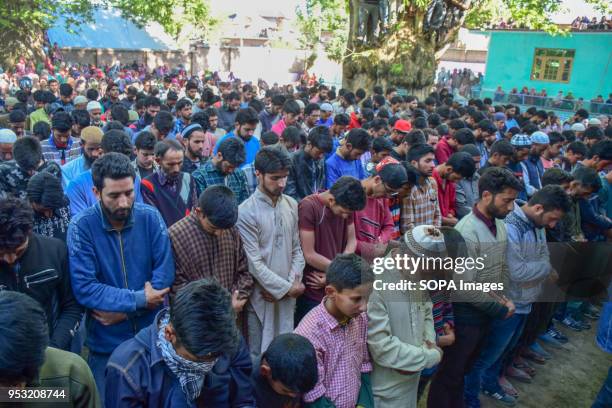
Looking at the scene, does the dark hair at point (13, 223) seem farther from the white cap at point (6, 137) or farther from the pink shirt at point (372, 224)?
the white cap at point (6, 137)

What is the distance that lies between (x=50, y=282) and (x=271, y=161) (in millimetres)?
1589

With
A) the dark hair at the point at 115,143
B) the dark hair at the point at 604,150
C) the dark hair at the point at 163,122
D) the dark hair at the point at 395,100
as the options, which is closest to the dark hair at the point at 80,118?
the dark hair at the point at 163,122

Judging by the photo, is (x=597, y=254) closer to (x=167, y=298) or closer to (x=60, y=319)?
(x=167, y=298)

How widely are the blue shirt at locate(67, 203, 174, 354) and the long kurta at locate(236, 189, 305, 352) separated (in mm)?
668

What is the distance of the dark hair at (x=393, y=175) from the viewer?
11.9 feet

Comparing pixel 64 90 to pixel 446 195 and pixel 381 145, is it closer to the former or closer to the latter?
pixel 381 145

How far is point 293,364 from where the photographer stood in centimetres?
217

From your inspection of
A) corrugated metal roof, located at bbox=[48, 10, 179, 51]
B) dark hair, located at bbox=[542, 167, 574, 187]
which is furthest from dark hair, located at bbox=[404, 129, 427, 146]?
corrugated metal roof, located at bbox=[48, 10, 179, 51]

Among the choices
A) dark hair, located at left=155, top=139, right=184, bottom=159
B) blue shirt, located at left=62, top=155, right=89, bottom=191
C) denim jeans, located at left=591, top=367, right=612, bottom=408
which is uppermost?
dark hair, located at left=155, top=139, right=184, bottom=159

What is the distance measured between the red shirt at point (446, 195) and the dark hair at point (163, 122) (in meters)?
3.35

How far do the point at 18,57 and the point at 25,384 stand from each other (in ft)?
69.0

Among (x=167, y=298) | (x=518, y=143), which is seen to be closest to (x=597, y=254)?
(x=518, y=143)

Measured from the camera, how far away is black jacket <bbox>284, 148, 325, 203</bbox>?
5000 mm

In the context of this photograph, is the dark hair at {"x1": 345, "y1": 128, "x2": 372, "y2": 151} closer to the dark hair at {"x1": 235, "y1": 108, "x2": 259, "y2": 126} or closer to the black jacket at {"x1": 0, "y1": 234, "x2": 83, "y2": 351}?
the dark hair at {"x1": 235, "y1": 108, "x2": 259, "y2": 126}
